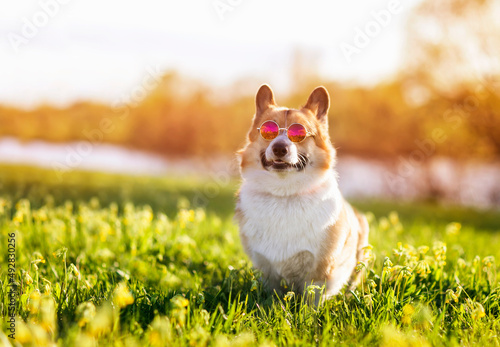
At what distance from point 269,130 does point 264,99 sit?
34 cm

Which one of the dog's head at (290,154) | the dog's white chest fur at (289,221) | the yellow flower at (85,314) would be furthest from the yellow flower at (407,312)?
the yellow flower at (85,314)

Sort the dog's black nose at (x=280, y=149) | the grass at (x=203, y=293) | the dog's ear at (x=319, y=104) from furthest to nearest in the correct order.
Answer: the dog's ear at (x=319, y=104) → the dog's black nose at (x=280, y=149) → the grass at (x=203, y=293)

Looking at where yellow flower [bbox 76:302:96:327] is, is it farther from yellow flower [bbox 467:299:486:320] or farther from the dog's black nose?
yellow flower [bbox 467:299:486:320]

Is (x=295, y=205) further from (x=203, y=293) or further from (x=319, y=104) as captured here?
(x=203, y=293)

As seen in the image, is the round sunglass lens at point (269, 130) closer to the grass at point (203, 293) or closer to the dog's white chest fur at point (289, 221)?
the dog's white chest fur at point (289, 221)

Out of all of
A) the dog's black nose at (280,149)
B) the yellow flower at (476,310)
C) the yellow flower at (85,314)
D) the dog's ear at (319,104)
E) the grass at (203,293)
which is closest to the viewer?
the yellow flower at (85,314)

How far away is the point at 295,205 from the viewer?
314 centimetres

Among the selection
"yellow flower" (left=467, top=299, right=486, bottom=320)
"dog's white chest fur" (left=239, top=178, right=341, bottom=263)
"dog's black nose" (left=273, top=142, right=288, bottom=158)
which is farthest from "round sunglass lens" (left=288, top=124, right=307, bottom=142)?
"yellow flower" (left=467, top=299, right=486, bottom=320)

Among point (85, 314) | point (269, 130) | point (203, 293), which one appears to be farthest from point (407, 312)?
point (85, 314)

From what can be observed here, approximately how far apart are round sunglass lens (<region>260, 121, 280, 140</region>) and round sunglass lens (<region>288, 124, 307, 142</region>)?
9 cm

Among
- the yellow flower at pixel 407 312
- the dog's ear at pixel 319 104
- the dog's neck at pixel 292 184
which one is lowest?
the yellow flower at pixel 407 312

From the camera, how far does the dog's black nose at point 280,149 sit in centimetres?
293

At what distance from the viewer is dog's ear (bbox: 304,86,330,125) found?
328cm

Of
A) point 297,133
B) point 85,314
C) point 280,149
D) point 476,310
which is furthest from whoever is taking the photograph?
point 297,133
